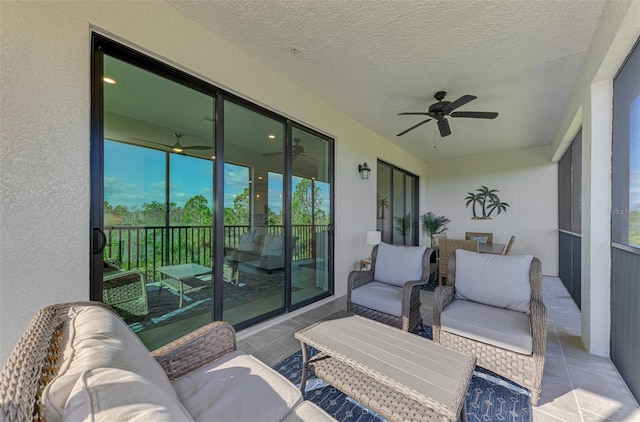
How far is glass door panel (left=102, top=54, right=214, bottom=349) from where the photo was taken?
1891mm

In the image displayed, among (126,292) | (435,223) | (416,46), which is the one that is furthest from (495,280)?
(435,223)

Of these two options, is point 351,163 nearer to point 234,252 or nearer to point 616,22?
point 234,252

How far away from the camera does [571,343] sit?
2461 mm

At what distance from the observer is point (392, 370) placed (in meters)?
1.32

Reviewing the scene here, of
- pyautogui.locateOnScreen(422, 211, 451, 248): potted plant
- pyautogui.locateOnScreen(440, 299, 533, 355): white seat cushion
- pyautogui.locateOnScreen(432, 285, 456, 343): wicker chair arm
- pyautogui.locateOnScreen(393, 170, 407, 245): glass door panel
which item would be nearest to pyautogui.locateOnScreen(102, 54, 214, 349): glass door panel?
pyautogui.locateOnScreen(432, 285, 456, 343): wicker chair arm

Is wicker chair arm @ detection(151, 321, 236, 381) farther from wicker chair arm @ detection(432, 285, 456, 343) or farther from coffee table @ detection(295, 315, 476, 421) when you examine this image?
wicker chair arm @ detection(432, 285, 456, 343)

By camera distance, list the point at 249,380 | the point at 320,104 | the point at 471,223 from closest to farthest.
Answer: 1. the point at 249,380
2. the point at 320,104
3. the point at 471,223

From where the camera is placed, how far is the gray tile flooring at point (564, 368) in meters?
1.61

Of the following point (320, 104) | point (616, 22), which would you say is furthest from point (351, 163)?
point (616, 22)

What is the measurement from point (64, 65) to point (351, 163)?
3.31 m

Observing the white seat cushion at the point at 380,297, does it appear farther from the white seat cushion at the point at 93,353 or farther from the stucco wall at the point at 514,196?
the stucco wall at the point at 514,196

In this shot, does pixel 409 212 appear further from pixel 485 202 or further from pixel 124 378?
pixel 124 378

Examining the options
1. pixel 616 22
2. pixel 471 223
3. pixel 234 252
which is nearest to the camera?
pixel 616 22

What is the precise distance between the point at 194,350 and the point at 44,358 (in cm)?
69
